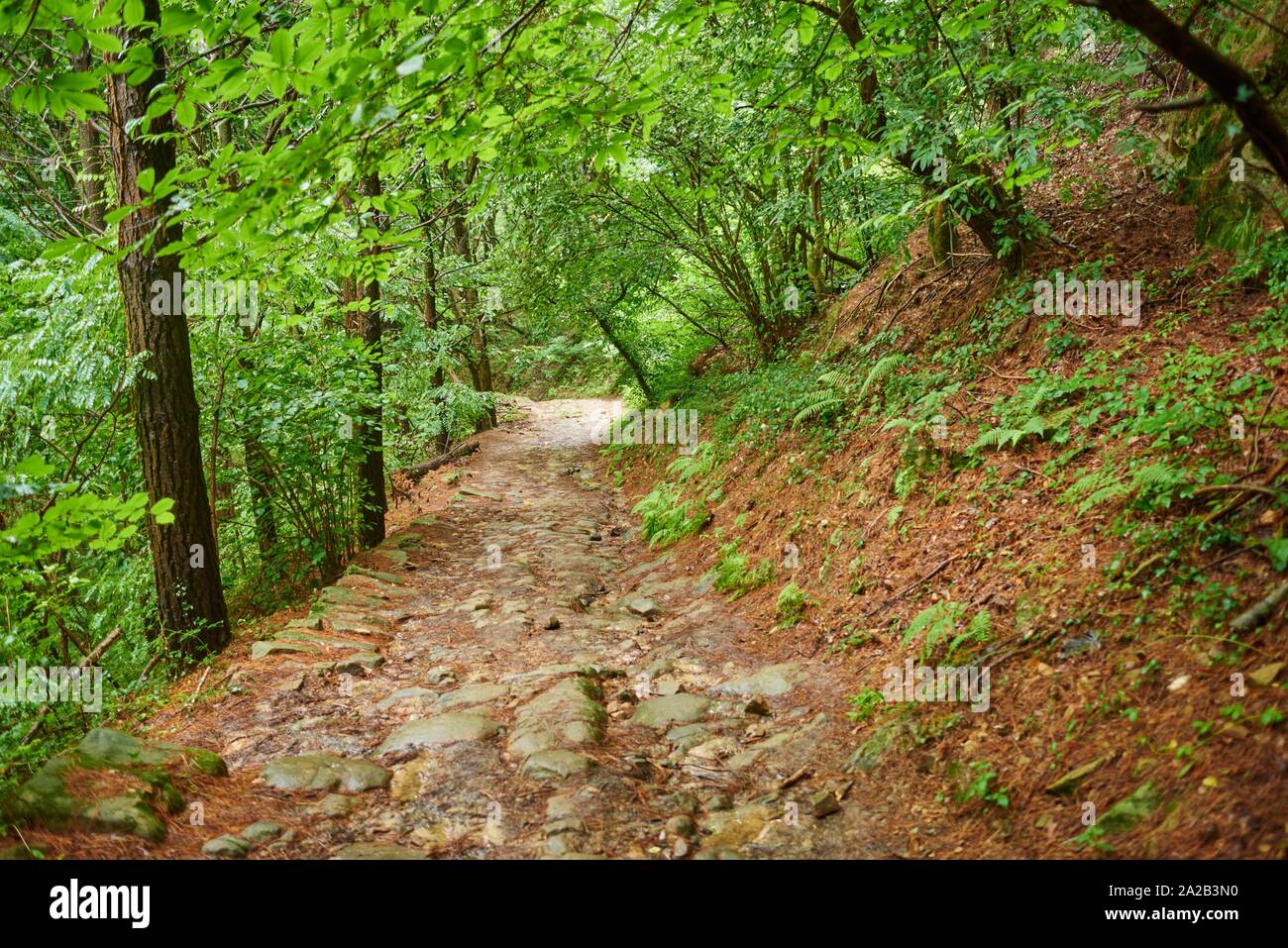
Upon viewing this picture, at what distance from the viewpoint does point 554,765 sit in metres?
4.16

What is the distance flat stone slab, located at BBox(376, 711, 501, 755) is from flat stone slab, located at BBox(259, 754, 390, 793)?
0.29 meters

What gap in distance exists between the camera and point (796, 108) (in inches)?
283

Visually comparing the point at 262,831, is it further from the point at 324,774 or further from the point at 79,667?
the point at 79,667

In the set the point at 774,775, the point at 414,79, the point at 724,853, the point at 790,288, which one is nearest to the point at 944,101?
the point at 790,288

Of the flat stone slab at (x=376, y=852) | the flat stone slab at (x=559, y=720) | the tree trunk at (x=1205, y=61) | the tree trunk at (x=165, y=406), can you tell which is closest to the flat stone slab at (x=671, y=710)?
the flat stone slab at (x=559, y=720)

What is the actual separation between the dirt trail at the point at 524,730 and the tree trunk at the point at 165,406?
26.9 inches

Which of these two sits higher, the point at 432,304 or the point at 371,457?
the point at 432,304

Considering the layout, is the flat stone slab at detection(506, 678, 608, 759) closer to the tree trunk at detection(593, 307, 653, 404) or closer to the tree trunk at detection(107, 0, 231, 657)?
the tree trunk at detection(107, 0, 231, 657)

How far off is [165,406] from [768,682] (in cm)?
525

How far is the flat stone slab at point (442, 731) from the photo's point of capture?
461cm

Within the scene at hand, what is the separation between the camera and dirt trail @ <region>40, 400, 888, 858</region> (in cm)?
362

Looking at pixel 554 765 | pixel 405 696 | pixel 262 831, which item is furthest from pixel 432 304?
pixel 262 831

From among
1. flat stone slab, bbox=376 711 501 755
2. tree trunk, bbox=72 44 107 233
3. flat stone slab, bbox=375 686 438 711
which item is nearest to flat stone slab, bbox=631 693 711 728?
flat stone slab, bbox=376 711 501 755
